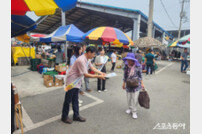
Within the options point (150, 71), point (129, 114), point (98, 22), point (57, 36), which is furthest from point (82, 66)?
point (98, 22)

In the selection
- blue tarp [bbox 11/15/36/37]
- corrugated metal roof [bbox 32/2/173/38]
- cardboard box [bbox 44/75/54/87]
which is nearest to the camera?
blue tarp [bbox 11/15/36/37]

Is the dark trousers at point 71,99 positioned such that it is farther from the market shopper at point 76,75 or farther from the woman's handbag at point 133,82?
the woman's handbag at point 133,82

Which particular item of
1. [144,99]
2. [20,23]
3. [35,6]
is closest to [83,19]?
[20,23]

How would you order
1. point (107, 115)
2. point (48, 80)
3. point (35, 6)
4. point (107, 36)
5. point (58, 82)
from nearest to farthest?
point (35, 6), point (107, 115), point (48, 80), point (58, 82), point (107, 36)

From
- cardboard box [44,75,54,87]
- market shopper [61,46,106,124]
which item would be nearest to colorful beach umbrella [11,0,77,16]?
market shopper [61,46,106,124]

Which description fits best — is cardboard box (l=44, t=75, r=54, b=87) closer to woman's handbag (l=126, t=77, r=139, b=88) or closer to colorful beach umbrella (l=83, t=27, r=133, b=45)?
colorful beach umbrella (l=83, t=27, r=133, b=45)

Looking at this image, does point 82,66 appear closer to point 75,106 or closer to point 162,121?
point 75,106

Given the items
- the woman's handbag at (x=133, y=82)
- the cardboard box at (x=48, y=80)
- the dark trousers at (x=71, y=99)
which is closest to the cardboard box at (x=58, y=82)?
the cardboard box at (x=48, y=80)

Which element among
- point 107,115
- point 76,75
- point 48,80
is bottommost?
point 107,115

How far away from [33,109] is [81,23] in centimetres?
2243

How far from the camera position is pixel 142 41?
1051 centimetres

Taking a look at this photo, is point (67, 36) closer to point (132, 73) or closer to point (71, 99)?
point (71, 99)

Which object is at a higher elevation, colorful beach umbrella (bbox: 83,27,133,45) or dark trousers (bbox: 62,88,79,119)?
colorful beach umbrella (bbox: 83,27,133,45)

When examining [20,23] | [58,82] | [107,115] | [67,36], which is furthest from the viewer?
[67,36]
